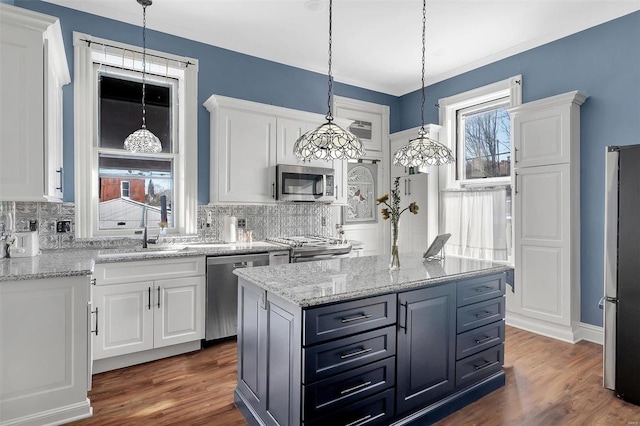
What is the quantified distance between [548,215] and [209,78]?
12.9 ft

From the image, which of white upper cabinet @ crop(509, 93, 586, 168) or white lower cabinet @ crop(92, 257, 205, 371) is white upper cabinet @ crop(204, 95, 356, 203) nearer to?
white lower cabinet @ crop(92, 257, 205, 371)

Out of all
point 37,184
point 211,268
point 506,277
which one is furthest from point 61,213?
point 506,277

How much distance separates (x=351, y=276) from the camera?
2230 mm

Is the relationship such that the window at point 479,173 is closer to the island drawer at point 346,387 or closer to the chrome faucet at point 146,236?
the island drawer at point 346,387

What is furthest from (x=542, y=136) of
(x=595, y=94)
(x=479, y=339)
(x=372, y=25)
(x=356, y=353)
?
(x=356, y=353)

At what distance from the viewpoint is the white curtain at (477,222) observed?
4316mm

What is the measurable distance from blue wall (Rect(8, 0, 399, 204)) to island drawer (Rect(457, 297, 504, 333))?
112 inches

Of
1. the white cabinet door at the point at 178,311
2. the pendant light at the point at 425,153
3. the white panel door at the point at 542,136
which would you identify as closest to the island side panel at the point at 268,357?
the white cabinet door at the point at 178,311

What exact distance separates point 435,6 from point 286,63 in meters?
1.93

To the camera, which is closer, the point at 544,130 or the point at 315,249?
the point at 544,130

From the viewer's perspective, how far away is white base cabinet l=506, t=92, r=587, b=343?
3.58 m

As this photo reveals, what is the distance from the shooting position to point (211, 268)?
330cm

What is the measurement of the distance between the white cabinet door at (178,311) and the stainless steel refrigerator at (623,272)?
127 inches

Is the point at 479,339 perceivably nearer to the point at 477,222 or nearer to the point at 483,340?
the point at 483,340
